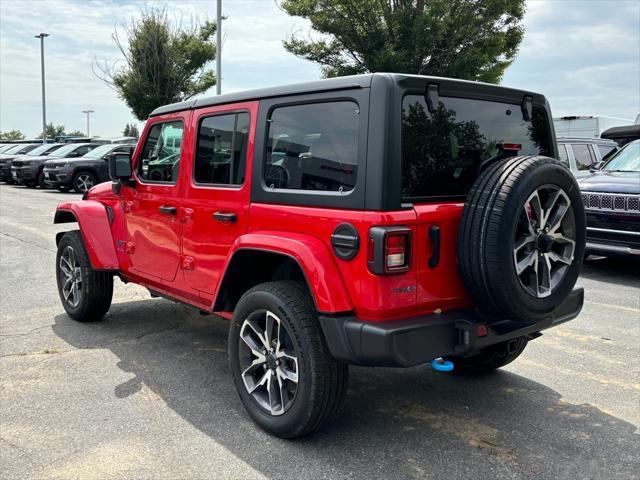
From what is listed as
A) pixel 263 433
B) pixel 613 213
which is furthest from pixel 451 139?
pixel 613 213

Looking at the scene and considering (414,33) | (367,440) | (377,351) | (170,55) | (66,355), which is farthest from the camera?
(170,55)

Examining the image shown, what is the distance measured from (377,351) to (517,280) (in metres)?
0.76

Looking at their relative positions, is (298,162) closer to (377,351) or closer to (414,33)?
(377,351)

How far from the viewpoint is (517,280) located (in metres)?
2.87

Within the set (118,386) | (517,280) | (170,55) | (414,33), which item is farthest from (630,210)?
(170,55)

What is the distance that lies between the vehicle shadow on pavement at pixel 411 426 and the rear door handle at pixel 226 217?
44.3 inches

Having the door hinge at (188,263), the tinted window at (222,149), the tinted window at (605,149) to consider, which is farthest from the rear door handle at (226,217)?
the tinted window at (605,149)

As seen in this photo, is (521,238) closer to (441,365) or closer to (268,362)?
(441,365)

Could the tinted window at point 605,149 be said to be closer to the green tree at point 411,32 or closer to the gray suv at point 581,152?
the gray suv at point 581,152

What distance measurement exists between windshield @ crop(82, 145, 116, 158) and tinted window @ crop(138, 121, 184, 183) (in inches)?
617

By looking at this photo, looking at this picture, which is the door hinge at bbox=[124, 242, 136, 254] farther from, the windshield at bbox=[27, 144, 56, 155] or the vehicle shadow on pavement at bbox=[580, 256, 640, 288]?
the windshield at bbox=[27, 144, 56, 155]

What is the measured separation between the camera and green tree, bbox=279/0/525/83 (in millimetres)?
18344

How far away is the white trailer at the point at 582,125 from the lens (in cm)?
1580

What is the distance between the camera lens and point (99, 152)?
1977 cm
